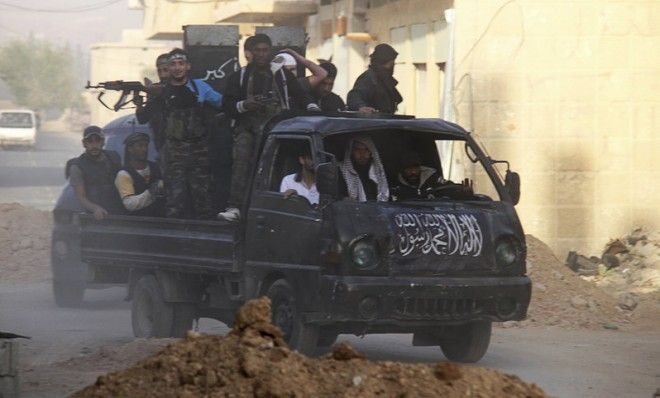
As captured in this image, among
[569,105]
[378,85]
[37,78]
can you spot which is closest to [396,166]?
[378,85]

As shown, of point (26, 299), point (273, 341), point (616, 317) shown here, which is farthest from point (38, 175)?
point (273, 341)

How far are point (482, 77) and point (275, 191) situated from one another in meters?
7.80

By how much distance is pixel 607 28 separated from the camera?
1903 cm

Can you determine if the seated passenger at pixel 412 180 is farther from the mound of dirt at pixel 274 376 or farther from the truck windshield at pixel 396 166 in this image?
the mound of dirt at pixel 274 376

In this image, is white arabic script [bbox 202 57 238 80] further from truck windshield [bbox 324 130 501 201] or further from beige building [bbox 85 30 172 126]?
beige building [bbox 85 30 172 126]

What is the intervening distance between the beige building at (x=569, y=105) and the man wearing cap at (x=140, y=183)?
5546mm

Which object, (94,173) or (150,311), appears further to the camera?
(94,173)

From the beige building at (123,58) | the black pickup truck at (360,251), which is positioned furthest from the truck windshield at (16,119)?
the black pickup truck at (360,251)

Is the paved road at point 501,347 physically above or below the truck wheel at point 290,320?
below

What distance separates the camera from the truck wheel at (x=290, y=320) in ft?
35.2

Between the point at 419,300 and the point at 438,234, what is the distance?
0.48 meters

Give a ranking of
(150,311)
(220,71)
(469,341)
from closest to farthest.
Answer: (469,341) < (150,311) < (220,71)

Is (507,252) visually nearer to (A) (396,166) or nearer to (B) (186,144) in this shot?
(A) (396,166)

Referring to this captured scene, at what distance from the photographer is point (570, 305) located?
1548cm
